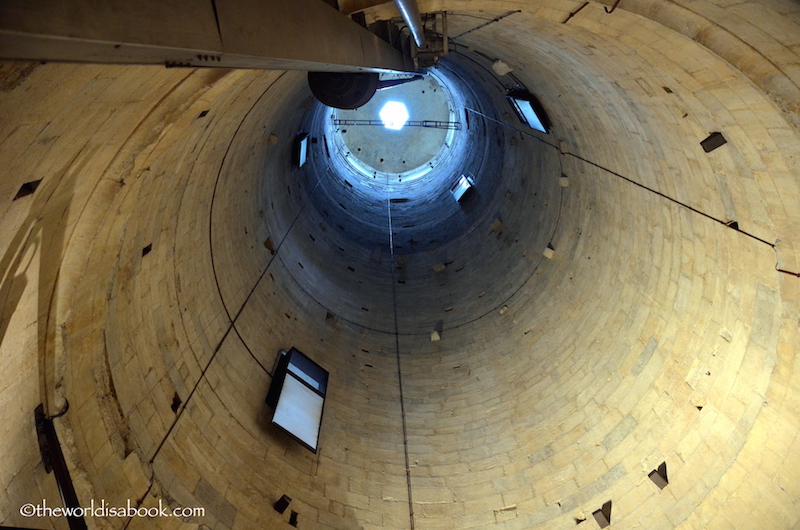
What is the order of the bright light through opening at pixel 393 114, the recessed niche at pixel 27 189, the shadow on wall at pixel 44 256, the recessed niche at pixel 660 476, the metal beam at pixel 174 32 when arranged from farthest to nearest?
the bright light through opening at pixel 393 114 < the recessed niche at pixel 660 476 < the shadow on wall at pixel 44 256 < the recessed niche at pixel 27 189 < the metal beam at pixel 174 32

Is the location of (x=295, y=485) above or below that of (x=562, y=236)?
below

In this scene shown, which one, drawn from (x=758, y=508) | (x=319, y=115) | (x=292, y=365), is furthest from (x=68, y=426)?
(x=319, y=115)

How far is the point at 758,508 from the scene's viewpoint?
4953 millimetres

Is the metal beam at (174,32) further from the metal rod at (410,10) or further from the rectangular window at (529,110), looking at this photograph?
the rectangular window at (529,110)

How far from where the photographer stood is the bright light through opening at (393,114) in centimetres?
1770

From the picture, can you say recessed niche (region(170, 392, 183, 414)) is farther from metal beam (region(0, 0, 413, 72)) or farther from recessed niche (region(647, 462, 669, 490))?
recessed niche (region(647, 462, 669, 490))

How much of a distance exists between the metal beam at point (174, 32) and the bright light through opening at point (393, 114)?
14.4 m

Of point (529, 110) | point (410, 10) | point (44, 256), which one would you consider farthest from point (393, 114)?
point (44, 256)

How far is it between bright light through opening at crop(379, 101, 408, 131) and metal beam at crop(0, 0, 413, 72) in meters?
14.4

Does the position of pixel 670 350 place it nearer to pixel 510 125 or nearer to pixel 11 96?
pixel 510 125

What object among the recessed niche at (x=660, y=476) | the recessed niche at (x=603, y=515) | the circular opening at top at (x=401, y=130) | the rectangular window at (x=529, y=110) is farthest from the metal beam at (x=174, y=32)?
the circular opening at top at (x=401, y=130)

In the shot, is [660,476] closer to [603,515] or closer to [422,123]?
[603,515]

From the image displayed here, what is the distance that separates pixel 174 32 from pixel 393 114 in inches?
653

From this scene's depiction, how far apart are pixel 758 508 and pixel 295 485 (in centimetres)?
507
